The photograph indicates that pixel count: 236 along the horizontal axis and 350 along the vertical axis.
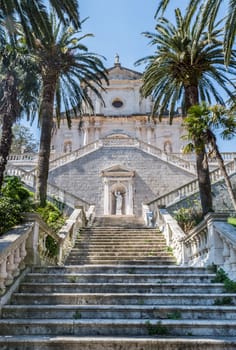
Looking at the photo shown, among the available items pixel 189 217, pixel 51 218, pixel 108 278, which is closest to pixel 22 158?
pixel 51 218

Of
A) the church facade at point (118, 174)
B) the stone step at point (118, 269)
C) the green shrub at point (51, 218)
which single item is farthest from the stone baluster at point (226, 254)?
the church facade at point (118, 174)

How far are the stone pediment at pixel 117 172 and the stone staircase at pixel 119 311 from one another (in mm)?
15590

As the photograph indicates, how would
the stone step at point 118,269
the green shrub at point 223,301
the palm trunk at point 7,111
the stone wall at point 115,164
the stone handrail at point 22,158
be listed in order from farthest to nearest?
1. the stone handrail at point 22,158
2. the stone wall at point 115,164
3. the palm trunk at point 7,111
4. the stone step at point 118,269
5. the green shrub at point 223,301

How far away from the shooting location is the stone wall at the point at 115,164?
21.9m

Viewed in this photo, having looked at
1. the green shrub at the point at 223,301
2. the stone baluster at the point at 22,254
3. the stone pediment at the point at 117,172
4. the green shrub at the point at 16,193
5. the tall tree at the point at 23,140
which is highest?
the tall tree at the point at 23,140

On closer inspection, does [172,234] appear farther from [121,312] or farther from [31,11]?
[31,11]

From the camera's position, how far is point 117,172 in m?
22.5

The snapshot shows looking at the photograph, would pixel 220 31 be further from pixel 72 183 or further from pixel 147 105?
pixel 147 105

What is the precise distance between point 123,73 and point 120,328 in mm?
36919

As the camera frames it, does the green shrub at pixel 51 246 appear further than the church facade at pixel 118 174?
No

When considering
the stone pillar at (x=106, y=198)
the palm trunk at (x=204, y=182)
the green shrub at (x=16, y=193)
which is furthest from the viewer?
the stone pillar at (x=106, y=198)

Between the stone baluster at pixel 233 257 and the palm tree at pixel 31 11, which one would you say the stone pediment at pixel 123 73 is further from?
the stone baluster at pixel 233 257

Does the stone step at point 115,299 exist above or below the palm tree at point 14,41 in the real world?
below

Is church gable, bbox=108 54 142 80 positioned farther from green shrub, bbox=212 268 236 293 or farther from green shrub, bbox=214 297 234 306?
green shrub, bbox=214 297 234 306
